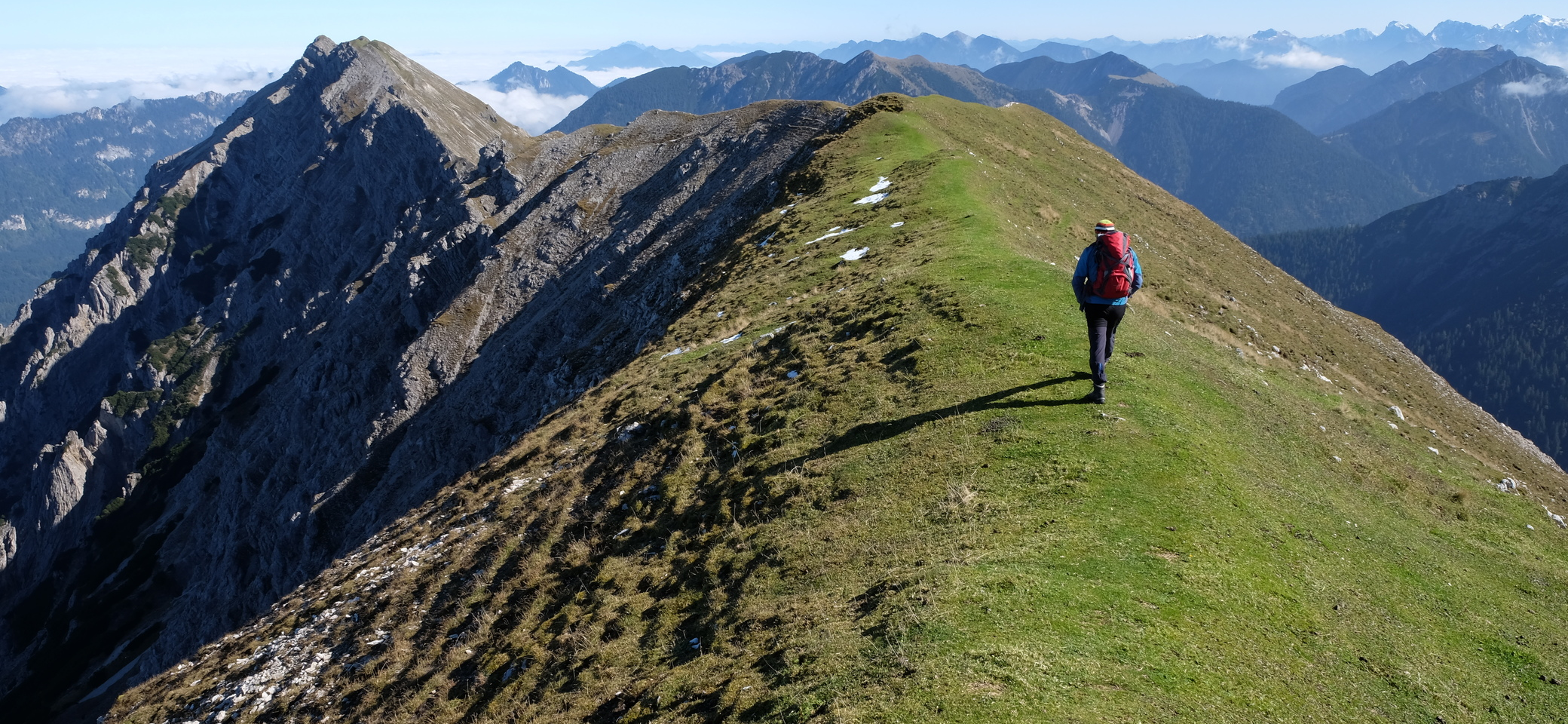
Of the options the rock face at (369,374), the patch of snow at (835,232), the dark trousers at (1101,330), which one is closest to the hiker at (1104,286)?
the dark trousers at (1101,330)

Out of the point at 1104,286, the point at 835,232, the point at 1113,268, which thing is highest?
the point at 1113,268

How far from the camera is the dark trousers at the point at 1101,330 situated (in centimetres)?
1788

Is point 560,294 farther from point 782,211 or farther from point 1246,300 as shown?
point 1246,300

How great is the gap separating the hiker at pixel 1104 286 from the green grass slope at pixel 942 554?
4.66 ft

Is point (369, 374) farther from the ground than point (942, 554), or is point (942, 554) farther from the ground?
point (942, 554)

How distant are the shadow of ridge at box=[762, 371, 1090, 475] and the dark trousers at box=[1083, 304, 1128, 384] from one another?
2.91 ft

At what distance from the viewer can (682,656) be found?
1409 cm

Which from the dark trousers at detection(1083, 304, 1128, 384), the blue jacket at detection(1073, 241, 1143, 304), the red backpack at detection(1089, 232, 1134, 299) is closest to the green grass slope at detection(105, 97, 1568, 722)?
the dark trousers at detection(1083, 304, 1128, 384)

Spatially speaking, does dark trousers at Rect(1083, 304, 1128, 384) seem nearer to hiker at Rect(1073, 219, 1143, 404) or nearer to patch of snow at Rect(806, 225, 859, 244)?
hiker at Rect(1073, 219, 1143, 404)

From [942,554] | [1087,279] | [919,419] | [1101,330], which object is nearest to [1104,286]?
[1087,279]

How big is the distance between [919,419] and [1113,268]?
235 inches

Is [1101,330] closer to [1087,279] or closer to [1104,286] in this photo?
[1104,286]

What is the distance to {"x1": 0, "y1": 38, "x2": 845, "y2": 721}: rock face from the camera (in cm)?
7162

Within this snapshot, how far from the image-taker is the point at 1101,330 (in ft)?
59.4
